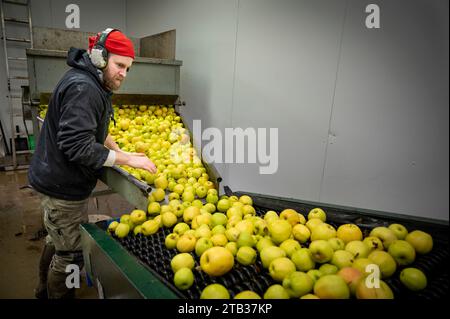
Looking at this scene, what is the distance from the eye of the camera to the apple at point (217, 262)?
114 centimetres

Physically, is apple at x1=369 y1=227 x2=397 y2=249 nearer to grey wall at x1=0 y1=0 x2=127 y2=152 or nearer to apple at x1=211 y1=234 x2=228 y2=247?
apple at x1=211 y1=234 x2=228 y2=247

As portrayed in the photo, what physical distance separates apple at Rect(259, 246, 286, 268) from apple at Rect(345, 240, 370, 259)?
0.29 metres

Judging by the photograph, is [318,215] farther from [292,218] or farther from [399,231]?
[399,231]

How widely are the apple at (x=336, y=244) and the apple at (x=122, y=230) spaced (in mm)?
1054

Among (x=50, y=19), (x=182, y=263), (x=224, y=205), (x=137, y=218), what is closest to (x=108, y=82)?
(x=137, y=218)

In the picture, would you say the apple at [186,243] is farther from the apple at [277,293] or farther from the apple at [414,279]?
the apple at [414,279]

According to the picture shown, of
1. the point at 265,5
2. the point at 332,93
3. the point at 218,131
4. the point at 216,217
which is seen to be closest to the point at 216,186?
the point at 216,217

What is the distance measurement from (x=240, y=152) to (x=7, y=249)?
3.09 metres

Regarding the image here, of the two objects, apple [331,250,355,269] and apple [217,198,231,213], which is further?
apple [217,198,231,213]

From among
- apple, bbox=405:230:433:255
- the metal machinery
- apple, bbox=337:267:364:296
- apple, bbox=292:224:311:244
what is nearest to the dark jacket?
the metal machinery

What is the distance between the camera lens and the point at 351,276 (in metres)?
1.02

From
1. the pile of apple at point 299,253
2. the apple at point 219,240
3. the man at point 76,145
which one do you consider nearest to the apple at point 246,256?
the pile of apple at point 299,253

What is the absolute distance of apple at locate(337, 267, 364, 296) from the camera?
1.00 metres

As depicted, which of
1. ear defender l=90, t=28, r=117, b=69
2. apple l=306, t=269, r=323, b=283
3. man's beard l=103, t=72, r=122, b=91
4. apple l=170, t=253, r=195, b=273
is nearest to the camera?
apple l=306, t=269, r=323, b=283
